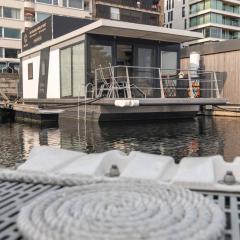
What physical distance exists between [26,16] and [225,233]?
4166 centimetres

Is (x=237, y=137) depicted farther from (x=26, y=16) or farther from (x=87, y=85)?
(x=26, y=16)

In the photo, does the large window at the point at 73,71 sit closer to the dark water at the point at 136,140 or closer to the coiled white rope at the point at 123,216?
the dark water at the point at 136,140

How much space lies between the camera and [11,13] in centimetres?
4009

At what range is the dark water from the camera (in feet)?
24.2

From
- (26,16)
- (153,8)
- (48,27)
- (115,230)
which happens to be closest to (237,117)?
(48,27)

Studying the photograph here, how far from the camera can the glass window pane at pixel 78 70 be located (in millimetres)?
12961

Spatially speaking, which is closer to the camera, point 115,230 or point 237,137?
point 115,230

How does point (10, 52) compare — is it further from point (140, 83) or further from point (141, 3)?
point (140, 83)

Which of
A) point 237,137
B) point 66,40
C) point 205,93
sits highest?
point 66,40

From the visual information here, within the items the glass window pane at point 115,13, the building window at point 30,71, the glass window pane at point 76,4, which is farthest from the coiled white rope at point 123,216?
the glass window pane at point 76,4

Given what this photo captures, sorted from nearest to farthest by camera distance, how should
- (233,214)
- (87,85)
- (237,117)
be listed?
(233,214) < (87,85) < (237,117)

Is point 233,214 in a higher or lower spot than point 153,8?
lower

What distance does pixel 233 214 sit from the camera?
2104 mm

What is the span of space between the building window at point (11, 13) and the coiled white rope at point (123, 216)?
40.8 metres
